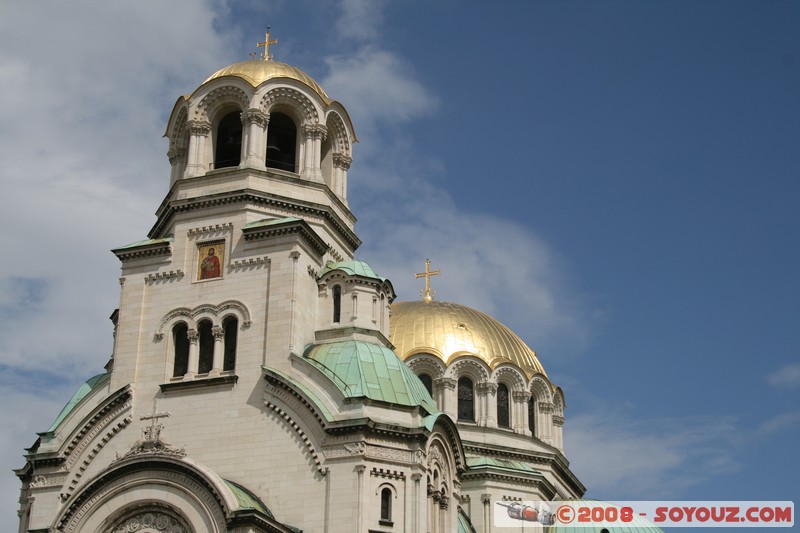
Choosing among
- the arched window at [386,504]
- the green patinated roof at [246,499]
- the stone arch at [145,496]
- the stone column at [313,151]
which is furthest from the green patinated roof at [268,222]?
the arched window at [386,504]

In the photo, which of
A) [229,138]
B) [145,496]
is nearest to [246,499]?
[145,496]

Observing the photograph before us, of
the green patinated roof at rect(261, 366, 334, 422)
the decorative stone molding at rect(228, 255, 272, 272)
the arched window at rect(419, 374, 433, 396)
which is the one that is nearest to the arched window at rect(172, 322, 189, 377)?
the decorative stone molding at rect(228, 255, 272, 272)

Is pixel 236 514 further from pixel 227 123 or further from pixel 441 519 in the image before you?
pixel 227 123

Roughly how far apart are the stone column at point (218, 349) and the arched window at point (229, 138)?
6.55m

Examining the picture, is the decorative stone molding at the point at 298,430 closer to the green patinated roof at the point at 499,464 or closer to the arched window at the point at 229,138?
the arched window at the point at 229,138

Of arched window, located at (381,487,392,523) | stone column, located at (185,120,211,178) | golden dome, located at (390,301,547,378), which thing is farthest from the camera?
golden dome, located at (390,301,547,378)

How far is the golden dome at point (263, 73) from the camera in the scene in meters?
37.4

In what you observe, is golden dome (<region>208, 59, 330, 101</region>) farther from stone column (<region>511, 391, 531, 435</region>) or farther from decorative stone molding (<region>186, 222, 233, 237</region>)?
stone column (<region>511, 391, 531, 435</region>)

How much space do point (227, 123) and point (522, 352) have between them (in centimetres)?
1516

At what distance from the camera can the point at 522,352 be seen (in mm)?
46969

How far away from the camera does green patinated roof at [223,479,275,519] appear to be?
3003 cm

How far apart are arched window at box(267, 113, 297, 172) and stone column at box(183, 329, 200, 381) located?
665 centimetres

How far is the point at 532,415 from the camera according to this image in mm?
46406

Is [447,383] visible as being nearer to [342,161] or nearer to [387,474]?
[342,161]
